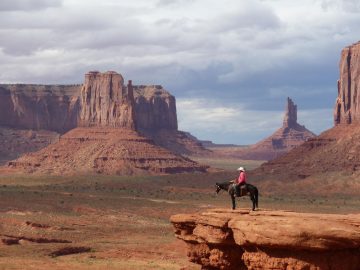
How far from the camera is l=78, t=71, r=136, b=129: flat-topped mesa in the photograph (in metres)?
170

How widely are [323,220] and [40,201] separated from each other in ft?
246

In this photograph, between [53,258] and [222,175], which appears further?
[222,175]

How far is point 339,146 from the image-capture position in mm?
127750

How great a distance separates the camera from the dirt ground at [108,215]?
52.3m

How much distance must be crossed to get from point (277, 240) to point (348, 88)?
115610 millimetres

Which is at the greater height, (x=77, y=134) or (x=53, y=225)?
(x=77, y=134)

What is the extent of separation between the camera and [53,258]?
52188 millimetres

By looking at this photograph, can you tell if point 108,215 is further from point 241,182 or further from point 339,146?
point 241,182

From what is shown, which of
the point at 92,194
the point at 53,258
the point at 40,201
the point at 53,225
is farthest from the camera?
the point at 92,194

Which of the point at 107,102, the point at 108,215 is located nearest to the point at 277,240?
the point at 108,215

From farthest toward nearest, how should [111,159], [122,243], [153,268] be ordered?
[111,159] < [122,243] < [153,268]

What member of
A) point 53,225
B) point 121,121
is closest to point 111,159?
point 121,121

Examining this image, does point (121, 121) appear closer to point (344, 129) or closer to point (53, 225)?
point (344, 129)

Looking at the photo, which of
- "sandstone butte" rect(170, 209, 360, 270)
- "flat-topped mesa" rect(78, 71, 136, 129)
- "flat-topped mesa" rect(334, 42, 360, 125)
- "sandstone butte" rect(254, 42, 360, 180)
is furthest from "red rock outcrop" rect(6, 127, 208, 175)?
"sandstone butte" rect(170, 209, 360, 270)
